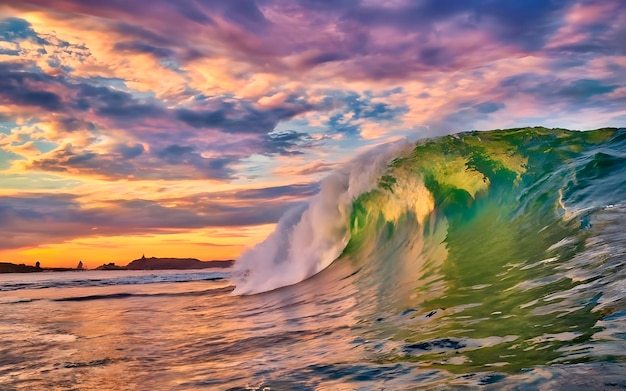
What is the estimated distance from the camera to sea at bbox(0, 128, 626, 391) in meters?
4.24

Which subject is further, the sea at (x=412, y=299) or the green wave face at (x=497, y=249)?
the green wave face at (x=497, y=249)

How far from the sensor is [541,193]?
10.7 meters

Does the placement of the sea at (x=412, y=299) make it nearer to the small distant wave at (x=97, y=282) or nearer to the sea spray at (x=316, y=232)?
the sea spray at (x=316, y=232)

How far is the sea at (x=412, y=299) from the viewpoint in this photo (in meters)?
4.24

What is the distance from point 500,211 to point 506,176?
152 cm

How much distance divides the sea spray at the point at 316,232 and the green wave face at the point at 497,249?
41 cm

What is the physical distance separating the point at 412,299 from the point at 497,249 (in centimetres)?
241

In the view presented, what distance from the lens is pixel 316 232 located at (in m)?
15.4

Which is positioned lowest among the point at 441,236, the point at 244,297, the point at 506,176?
the point at 244,297

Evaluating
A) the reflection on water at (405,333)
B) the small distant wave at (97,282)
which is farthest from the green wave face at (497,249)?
the small distant wave at (97,282)

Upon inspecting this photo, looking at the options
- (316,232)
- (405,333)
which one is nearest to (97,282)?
(316,232)

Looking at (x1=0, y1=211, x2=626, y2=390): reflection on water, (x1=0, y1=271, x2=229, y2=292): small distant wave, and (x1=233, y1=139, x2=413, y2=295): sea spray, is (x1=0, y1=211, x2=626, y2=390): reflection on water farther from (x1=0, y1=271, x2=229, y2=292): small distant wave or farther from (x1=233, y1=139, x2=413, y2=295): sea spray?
(x1=0, y1=271, x2=229, y2=292): small distant wave

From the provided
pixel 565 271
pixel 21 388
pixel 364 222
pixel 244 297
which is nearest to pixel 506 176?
pixel 364 222

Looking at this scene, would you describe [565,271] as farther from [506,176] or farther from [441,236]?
[506,176]
